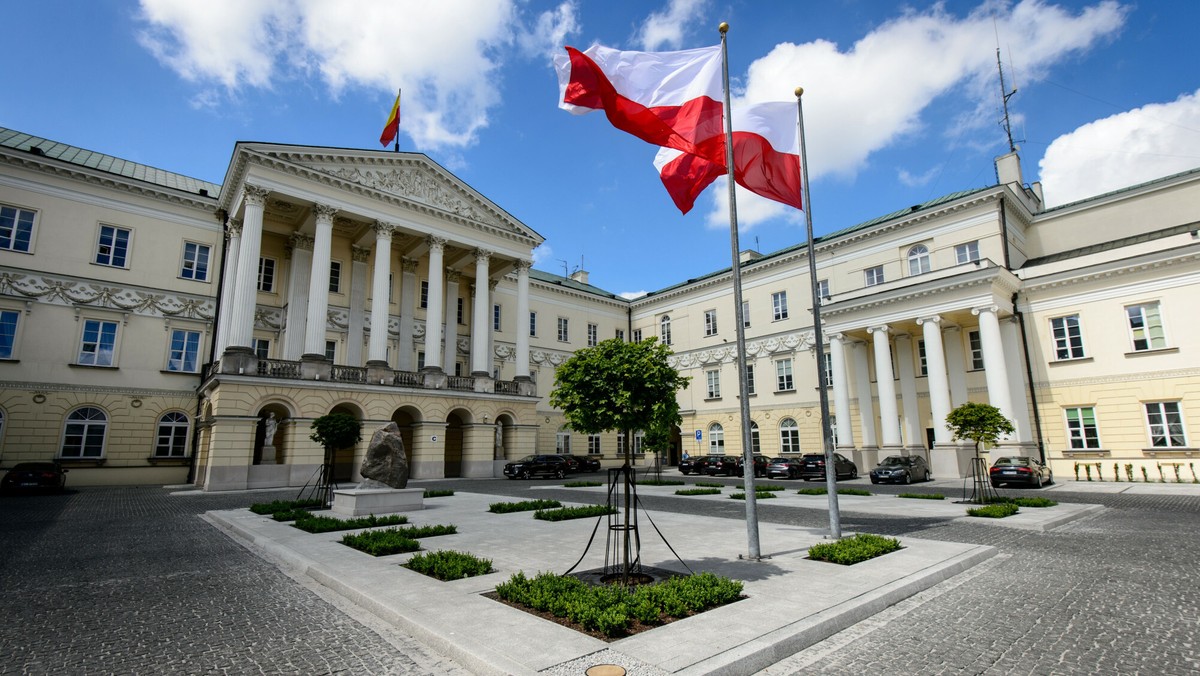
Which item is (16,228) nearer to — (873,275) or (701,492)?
(701,492)

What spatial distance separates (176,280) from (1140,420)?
47.9m

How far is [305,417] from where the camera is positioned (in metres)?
28.1

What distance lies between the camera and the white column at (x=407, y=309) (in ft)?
119

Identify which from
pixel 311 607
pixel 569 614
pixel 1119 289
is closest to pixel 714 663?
pixel 569 614

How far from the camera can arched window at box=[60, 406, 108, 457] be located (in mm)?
27266

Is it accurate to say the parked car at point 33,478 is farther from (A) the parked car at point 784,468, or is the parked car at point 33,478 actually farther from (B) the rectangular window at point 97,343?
(A) the parked car at point 784,468

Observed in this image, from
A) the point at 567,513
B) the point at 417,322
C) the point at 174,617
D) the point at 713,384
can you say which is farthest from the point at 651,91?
the point at 713,384

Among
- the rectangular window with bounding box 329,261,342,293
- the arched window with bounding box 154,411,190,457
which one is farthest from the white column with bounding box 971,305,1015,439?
the arched window with bounding box 154,411,190,457

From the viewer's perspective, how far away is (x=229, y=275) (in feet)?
102

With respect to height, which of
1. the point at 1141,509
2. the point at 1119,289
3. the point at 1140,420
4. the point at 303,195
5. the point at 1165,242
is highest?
the point at 303,195

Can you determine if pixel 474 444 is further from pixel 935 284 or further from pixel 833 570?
pixel 833 570

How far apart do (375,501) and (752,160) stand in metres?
12.2

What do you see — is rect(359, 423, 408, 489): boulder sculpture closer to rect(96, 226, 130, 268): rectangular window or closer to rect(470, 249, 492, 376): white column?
rect(470, 249, 492, 376): white column

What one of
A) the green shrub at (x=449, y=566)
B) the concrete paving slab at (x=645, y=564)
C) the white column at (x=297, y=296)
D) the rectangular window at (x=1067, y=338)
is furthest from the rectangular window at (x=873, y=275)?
the green shrub at (x=449, y=566)
